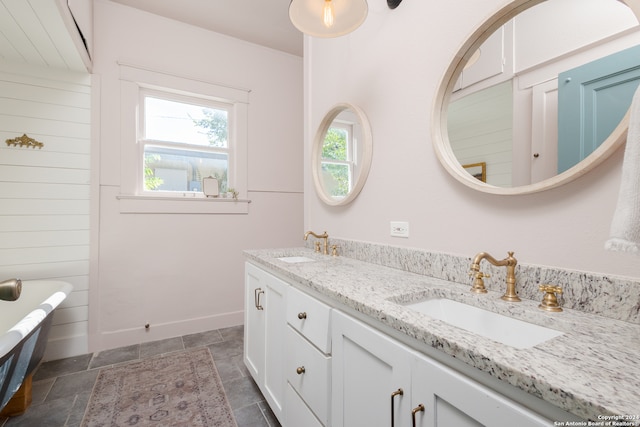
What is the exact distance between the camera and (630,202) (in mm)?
553

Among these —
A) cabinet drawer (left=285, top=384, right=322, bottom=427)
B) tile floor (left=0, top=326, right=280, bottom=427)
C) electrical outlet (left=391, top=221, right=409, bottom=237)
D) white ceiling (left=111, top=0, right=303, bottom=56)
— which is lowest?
tile floor (left=0, top=326, right=280, bottom=427)

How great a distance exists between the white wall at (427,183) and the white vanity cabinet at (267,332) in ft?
1.97

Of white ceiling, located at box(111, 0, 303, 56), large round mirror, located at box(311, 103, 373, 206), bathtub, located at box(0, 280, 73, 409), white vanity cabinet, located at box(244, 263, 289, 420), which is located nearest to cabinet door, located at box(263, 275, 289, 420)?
white vanity cabinet, located at box(244, 263, 289, 420)

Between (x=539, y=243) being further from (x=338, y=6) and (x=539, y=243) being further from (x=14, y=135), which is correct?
(x=14, y=135)

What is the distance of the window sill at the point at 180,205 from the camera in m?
2.43

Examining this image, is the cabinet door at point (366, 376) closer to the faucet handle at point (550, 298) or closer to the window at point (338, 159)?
the faucet handle at point (550, 298)

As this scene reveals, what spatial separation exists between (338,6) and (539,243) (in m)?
1.33

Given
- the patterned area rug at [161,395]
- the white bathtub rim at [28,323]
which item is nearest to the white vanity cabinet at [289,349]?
the patterned area rug at [161,395]

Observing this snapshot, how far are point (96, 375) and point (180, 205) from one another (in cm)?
139

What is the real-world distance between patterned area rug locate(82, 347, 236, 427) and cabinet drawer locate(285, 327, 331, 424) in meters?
0.61

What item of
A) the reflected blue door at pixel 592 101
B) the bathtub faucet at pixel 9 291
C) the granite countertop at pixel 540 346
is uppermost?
the reflected blue door at pixel 592 101

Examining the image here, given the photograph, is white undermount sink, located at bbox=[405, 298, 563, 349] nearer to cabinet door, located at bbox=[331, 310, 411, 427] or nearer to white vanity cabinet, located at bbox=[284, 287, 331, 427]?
cabinet door, located at bbox=[331, 310, 411, 427]

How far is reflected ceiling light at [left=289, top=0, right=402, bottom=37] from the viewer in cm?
136

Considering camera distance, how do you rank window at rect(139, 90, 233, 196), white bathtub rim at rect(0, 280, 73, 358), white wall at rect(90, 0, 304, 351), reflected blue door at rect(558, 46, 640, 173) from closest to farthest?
reflected blue door at rect(558, 46, 640, 173) < white bathtub rim at rect(0, 280, 73, 358) < white wall at rect(90, 0, 304, 351) < window at rect(139, 90, 233, 196)
